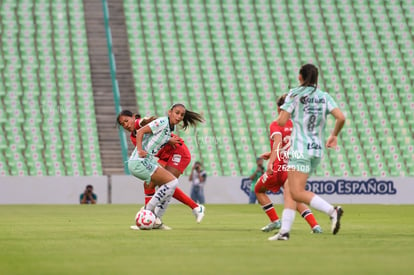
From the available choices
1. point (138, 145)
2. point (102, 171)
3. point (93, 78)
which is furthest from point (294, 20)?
point (138, 145)

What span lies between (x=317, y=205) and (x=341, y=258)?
2775 millimetres

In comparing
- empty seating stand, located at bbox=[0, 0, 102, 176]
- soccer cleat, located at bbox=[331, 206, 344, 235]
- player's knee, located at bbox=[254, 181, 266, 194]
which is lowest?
soccer cleat, located at bbox=[331, 206, 344, 235]

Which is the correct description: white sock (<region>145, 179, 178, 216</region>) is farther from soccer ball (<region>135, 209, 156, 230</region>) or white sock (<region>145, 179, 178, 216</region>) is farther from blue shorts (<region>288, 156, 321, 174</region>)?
blue shorts (<region>288, 156, 321, 174</region>)

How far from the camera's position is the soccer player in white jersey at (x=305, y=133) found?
38.9 feet

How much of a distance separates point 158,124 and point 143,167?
677mm

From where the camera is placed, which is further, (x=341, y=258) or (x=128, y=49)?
(x=128, y=49)

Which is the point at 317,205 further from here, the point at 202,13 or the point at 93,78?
the point at 202,13

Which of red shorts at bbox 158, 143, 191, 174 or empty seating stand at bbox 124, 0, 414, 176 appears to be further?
empty seating stand at bbox 124, 0, 414, 176

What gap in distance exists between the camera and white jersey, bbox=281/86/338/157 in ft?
39.0

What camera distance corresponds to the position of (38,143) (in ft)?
112

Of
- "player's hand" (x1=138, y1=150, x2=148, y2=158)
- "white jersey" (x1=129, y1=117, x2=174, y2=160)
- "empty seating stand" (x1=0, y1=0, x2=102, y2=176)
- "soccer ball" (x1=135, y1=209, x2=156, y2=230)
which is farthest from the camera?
"empty seating stand" (x1=0, y1=0, x2=102, y2=176)

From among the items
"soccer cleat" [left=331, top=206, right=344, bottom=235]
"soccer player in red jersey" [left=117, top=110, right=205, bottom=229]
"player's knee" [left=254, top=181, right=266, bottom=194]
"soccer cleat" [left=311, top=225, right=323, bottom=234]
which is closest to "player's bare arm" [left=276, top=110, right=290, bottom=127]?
"soccer cleat" [left=331, top=206, right=344, bottom=235]

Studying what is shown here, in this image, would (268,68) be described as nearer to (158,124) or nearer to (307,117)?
(158,124)

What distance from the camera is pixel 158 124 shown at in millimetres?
14945
